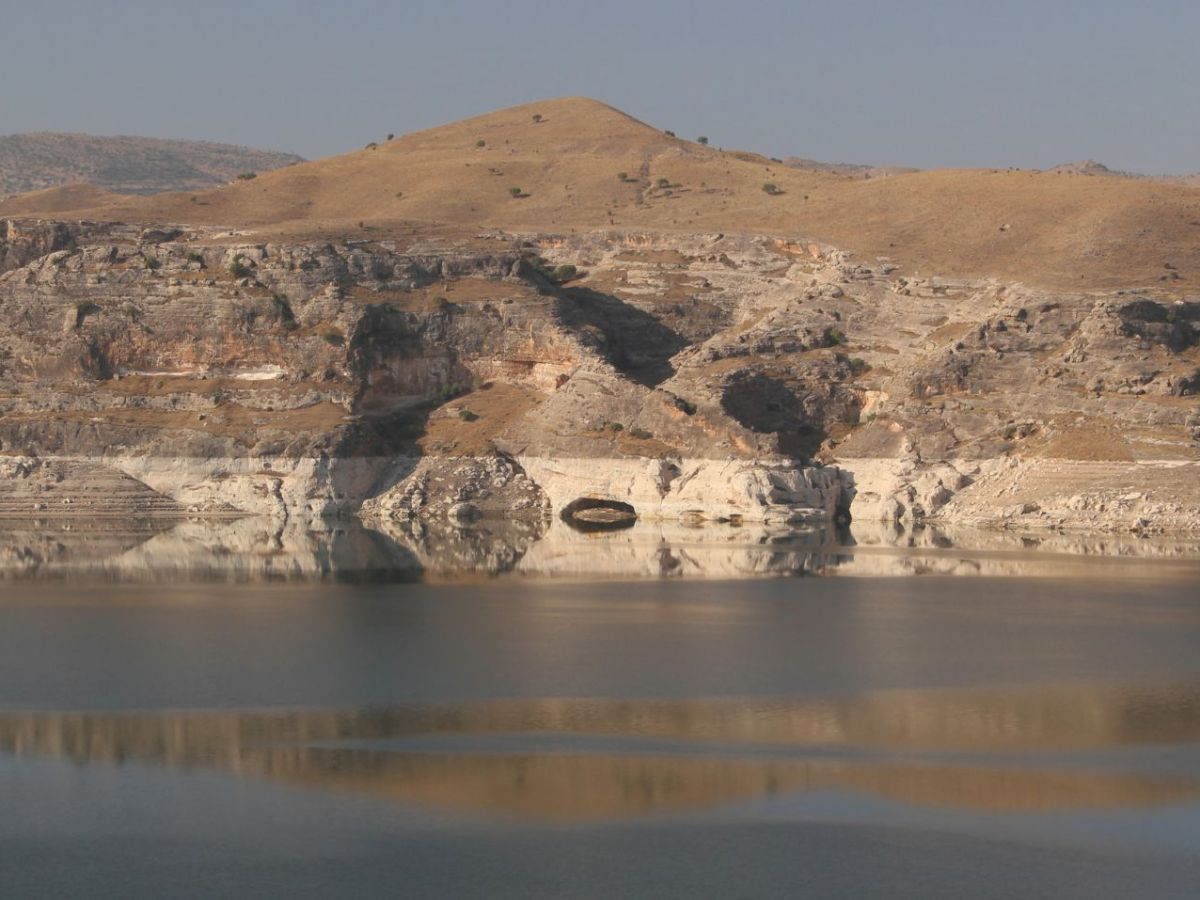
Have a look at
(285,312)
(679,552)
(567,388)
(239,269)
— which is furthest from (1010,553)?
(239,269)

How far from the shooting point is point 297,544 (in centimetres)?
5347

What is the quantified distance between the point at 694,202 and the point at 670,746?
230 ft

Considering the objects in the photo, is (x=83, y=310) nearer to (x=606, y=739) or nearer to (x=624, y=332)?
(x=624, y=332)

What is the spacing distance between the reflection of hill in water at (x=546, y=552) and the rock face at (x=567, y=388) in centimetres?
149

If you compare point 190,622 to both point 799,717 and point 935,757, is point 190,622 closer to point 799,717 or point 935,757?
point 799,717

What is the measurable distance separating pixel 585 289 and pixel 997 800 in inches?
2230

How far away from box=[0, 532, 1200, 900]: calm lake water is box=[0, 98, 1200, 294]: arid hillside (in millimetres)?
33204

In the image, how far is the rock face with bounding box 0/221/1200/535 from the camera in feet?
189

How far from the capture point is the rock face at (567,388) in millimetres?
57500

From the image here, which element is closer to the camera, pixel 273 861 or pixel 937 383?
pixel 273 861

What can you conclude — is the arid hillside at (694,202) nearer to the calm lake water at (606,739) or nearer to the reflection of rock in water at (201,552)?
the reflection of rock in water at (201,552)

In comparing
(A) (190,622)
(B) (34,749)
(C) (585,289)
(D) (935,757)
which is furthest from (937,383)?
(B) (34,749)

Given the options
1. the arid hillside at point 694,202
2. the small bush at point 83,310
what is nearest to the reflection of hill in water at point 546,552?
the small bush at point 83,310

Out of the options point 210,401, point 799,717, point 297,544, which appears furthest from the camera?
point 210,401
